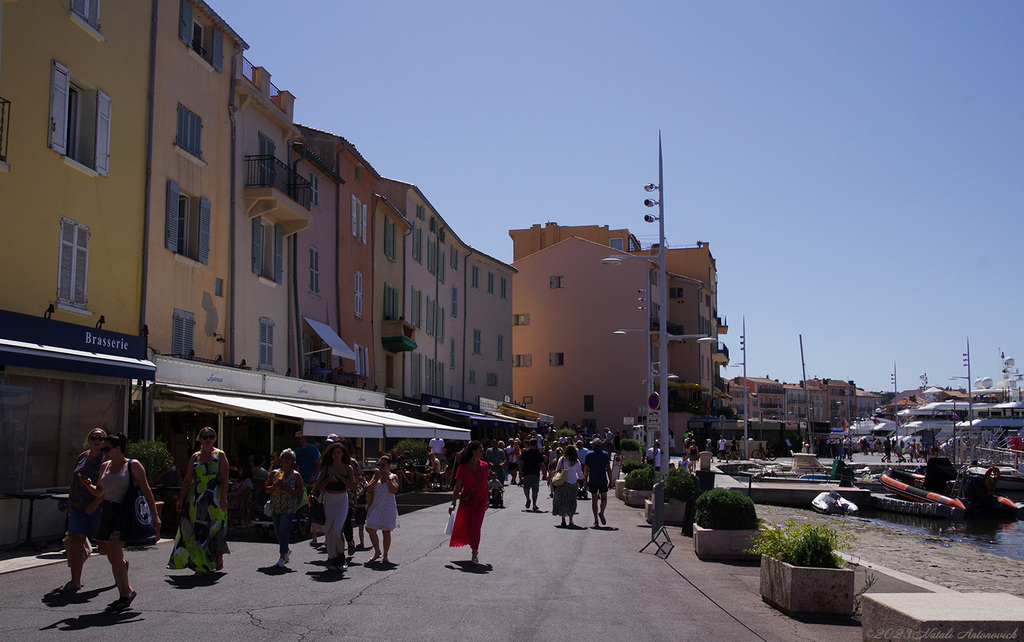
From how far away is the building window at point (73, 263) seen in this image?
14.9 metres

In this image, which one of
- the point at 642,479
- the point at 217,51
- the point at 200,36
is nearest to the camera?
the point at 200,36

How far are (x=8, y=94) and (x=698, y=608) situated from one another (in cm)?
1248

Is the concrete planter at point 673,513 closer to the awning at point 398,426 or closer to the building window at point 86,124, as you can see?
the awning at point 398,426

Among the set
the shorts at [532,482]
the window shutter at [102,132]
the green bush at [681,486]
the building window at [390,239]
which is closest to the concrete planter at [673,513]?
the green bush at [681,486]

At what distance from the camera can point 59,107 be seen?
14891mm

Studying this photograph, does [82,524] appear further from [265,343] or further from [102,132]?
[265,343]

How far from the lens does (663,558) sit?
12055mm

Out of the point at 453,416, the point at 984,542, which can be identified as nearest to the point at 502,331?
the point at 453,416

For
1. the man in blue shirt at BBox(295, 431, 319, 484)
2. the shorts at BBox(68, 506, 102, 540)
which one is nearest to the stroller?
the man in blue shirt at BBox(295, 431, 319, 484)

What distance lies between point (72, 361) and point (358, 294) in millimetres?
17950

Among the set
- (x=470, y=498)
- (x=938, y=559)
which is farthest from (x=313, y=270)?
(x=938, y=559)

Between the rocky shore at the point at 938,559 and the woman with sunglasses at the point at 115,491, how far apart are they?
305 inches

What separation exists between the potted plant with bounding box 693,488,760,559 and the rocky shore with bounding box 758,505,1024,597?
1.22m

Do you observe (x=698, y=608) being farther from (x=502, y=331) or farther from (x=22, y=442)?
(x=502, y=331)
